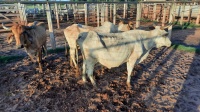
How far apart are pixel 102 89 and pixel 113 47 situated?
1218mm

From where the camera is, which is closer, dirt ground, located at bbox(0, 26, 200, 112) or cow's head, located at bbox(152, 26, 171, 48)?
dirt ground, located at bbox(0, 26, 200, 112)

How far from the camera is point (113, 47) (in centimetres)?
434

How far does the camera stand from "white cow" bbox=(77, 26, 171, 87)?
4227 millimetres

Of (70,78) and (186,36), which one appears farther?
(186,36)

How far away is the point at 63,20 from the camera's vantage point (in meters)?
17.8

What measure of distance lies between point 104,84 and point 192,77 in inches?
113

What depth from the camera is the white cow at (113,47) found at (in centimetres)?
423

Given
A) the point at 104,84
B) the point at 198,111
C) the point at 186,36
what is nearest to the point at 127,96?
the point at 104,84

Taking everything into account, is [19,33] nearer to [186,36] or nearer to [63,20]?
[186,36]

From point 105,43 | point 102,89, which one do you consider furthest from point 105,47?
point 102,89

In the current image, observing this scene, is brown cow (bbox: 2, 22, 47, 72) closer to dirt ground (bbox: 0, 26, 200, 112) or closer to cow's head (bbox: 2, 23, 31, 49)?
cow's head (bbox: 2, 23, 31, 49)

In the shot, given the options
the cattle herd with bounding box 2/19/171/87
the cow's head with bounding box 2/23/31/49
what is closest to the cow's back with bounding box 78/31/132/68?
the cattle herd with bounding box 2/19/171/87

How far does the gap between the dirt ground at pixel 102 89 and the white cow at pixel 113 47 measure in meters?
0.47

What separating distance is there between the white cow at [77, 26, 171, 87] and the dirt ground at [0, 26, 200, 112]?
1.56 feet
